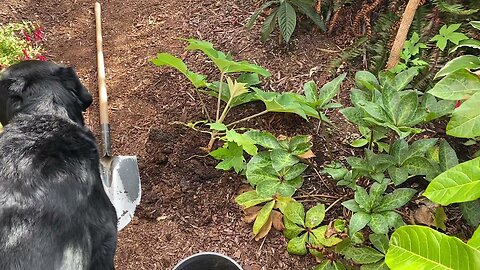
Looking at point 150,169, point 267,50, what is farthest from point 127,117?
point 267,50

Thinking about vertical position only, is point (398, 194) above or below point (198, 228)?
above

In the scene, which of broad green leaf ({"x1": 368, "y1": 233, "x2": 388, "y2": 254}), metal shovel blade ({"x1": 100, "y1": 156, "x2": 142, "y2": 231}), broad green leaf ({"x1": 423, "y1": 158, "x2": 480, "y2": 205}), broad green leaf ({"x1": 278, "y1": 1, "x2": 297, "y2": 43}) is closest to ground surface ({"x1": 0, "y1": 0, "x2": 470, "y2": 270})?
metal shovel blade ({"x1": 100, "y1": 156, "x2": 142, "y2": 231})

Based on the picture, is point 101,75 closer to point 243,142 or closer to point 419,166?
point 243,142

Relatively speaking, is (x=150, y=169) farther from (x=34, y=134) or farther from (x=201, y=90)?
(x=34, y=134)

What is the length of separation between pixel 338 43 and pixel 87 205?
235 cm

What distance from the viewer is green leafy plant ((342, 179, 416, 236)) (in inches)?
119

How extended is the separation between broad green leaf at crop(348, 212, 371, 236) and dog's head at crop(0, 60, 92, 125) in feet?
5.73

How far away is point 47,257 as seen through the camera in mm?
2543

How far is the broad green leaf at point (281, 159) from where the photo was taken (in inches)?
131

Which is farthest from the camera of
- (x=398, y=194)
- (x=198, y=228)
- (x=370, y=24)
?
(x=370, y=24)

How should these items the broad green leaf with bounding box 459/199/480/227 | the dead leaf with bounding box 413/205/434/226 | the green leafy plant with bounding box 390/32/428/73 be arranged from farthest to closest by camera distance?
the green leafy plant with bounding box 390/32/428/73 < the dead leaf with bounding box 413/205/434/226 < the broad green leaf with bounding box 459/199/480/227

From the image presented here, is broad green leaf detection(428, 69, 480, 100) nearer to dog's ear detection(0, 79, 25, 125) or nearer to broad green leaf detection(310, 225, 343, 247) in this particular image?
broad green leaf detection(310, 225, 343, 247)

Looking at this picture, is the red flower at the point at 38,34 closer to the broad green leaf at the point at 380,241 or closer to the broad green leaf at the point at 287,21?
the broad green leaf at the point at 287,21

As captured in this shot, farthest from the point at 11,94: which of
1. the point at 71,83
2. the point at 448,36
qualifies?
the point at 448,36
